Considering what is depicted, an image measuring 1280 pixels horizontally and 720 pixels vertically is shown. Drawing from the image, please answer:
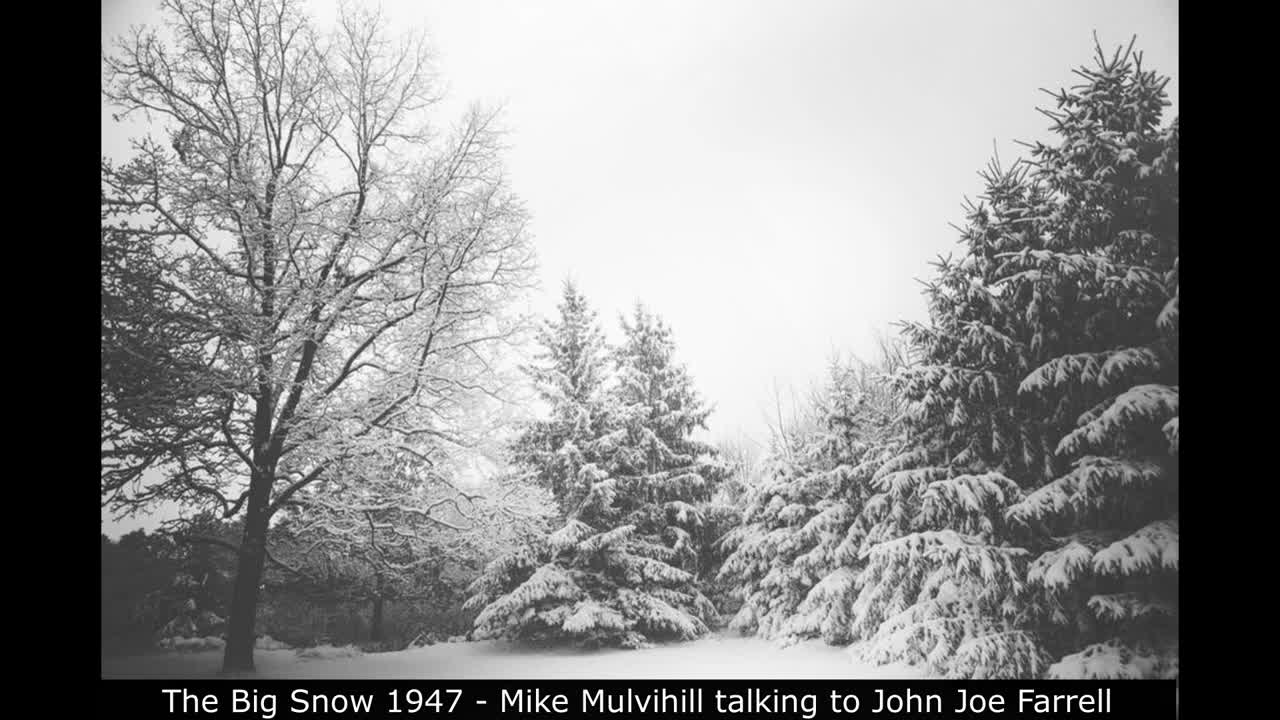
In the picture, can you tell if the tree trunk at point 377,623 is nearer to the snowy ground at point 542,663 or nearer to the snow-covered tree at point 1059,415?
the snowy ground at point 542,663

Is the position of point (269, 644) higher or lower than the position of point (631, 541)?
lower

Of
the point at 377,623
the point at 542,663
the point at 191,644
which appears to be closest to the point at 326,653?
the point at 191,644

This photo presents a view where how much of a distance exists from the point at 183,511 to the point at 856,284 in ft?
220

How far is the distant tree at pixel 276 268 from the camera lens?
289 inches

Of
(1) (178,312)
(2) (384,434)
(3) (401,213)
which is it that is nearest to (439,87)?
(3) (401,213)

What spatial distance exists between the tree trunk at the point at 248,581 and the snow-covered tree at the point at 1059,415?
955 centimetres

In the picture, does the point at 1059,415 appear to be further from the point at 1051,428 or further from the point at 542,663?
the point at 542,663

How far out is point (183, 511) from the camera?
7832 millimetres

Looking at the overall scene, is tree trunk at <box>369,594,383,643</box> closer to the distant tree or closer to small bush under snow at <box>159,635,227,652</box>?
small bush under snow at <box>159,635,227,652</box>

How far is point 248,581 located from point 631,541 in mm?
8179

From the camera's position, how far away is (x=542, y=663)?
35.7ft

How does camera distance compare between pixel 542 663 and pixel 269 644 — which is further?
pixel 269 644

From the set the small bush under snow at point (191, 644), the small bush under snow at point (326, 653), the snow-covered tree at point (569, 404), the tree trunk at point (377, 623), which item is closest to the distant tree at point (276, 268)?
the small bush under snow at point (326, 653)
